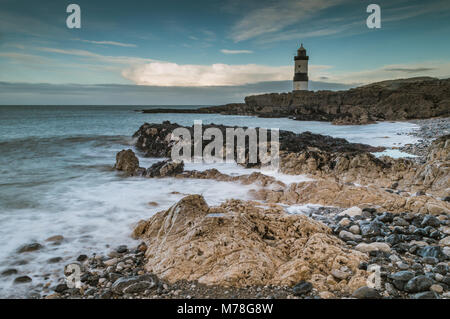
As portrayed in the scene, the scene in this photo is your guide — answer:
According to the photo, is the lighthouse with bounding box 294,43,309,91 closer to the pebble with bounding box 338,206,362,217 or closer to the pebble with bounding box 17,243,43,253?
the pebble with bounding box 338,206,362,217

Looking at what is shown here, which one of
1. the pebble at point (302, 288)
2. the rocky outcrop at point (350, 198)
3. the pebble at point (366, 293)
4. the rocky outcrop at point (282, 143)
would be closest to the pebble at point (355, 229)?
the rocky outcrop at point (350, 198)

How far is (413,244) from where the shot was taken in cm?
342

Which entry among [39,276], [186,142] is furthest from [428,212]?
[186,142]

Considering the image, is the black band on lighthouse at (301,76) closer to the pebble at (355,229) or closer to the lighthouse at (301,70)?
the lighthouse at (301,70)

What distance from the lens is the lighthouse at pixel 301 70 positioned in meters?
53.4

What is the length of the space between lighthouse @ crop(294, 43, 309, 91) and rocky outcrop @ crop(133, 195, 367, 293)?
55.6 metres

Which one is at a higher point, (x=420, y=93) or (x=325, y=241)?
(x=420, y=93)

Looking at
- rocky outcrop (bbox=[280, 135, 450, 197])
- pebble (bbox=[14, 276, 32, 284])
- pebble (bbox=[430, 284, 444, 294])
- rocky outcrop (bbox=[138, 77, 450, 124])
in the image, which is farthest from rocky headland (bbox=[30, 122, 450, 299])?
rocky outcrop (bbox=[138, 77, 450, 124])

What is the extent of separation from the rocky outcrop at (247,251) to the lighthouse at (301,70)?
55562 mm

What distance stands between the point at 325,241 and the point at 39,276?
3594 millimetres

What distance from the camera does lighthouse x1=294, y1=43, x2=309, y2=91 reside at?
175 ft

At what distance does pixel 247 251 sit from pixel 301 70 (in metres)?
57.4

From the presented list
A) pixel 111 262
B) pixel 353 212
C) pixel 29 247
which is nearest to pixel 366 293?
pixel 353 212

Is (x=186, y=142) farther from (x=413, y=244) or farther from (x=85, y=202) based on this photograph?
(x=413, y=244)
